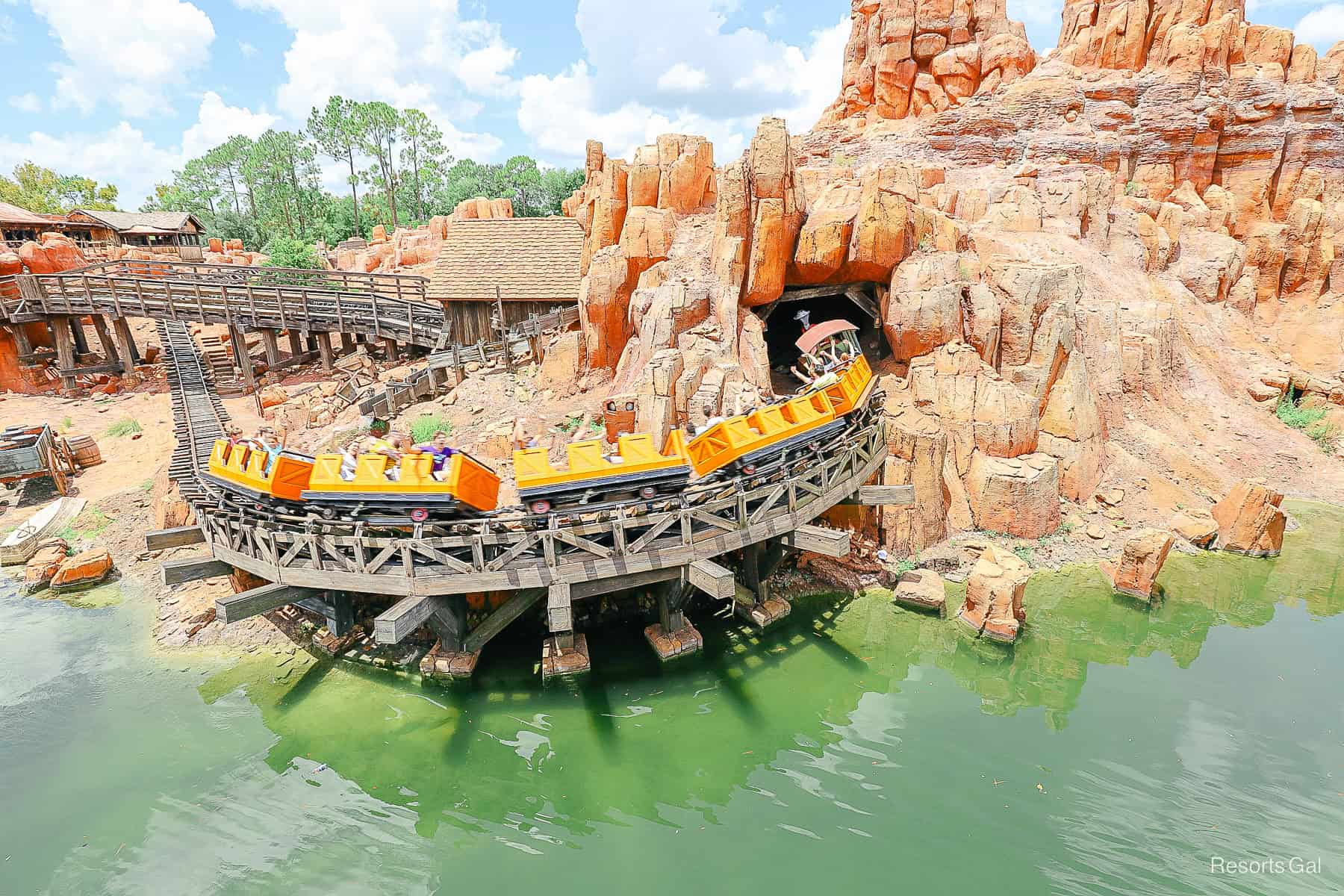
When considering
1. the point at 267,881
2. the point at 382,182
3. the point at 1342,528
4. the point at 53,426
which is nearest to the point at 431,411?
the point at 267,881

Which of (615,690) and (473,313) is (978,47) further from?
(615,690)

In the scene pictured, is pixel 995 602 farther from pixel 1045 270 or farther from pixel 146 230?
pixel 146 230

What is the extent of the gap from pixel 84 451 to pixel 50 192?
50144mm

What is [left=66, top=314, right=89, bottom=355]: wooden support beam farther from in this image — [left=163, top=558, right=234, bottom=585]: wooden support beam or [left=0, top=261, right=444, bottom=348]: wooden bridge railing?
[left=163, top=558, right=234, bottom=585]: wooden support beam

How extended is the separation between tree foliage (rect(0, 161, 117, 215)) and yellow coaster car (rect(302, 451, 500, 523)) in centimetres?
5267

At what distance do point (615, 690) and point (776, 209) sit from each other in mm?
11440

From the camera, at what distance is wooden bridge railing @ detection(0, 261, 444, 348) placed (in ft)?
75.4

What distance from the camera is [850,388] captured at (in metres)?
11.1

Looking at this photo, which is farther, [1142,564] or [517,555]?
[1142,564]

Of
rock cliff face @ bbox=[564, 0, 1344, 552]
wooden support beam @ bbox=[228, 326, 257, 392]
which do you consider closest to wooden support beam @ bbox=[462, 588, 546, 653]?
rock cliff face @ bbox=[564, 0, 1344, 552]

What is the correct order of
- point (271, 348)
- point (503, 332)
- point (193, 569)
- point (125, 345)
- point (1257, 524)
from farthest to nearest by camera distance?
point (125, 345), point (271, 348), point (503, 332), point (1257, 524), point (193, 569)

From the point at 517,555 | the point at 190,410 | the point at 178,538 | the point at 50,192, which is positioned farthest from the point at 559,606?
the point at 50,192

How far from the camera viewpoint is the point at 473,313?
21.5 meters

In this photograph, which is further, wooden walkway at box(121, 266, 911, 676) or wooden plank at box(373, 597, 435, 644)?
Result: wooden walkway at box(121, 266, 911, 676)
